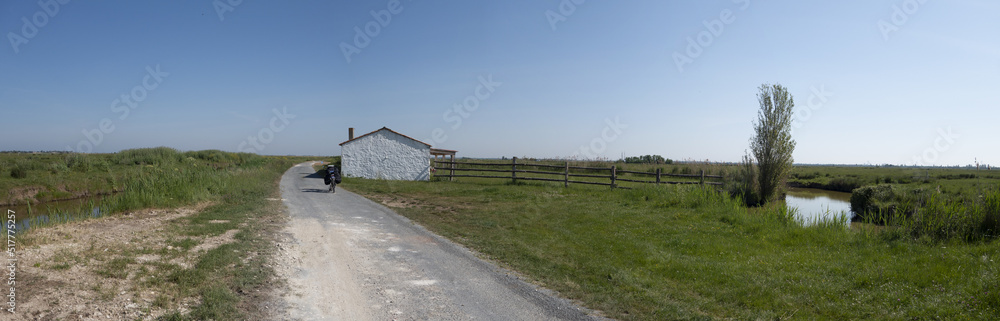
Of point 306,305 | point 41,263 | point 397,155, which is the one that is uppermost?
point 397,155

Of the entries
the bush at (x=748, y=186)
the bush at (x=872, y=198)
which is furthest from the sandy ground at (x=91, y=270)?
the bush at (x=872, y=198)

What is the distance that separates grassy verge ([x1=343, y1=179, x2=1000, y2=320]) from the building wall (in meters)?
15.0

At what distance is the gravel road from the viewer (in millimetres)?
4590

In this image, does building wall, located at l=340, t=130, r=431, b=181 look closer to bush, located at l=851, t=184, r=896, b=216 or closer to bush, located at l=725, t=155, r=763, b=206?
bush, located at l=725, t=155, r=763, b=206

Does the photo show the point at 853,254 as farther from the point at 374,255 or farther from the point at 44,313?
the point at 44,313

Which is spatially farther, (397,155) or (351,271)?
(397,155)

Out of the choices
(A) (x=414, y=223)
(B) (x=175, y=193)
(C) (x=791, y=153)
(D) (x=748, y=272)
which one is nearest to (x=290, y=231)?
(A) (x=414, y=223)

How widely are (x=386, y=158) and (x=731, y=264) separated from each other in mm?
22951

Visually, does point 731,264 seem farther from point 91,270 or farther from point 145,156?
point 145,156

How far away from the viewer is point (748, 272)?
20.7 feet

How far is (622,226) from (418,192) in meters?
9.99

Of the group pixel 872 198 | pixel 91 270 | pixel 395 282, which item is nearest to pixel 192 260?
pixel 91 270

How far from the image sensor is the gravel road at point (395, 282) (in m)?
4.59

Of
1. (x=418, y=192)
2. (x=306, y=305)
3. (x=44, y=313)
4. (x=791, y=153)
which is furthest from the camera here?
(x=418, y=192)
